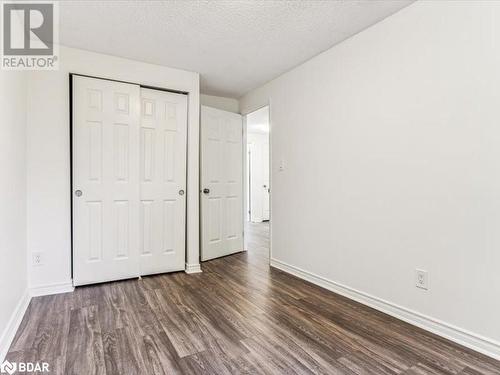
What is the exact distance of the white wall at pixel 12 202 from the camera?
69.4 inches

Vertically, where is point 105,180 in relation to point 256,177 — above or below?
below

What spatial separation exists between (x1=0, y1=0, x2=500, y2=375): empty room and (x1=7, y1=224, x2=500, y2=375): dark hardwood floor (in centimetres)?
1

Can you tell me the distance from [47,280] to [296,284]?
241 centimetres

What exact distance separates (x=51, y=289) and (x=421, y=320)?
316 centimetres

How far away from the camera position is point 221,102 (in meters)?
4.38

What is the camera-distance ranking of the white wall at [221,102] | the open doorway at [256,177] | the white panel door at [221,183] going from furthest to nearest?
the open doorway at [256,177] < the white wall at [221,102] < the white panel door at [221,183]

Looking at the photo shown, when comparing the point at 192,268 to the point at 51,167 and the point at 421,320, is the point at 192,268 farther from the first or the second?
the point at 421,320

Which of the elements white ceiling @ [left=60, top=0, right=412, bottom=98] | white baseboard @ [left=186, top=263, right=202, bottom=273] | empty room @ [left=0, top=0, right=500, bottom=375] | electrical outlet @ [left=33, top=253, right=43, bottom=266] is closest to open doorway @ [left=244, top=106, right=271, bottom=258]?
empty room @ [left=0, top=0, right=500, bottom=375]

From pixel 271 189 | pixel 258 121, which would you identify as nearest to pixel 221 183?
pixel 271 189

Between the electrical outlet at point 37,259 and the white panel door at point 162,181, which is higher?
the white panel door at point 162,181

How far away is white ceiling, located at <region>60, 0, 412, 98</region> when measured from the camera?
2.10 meters

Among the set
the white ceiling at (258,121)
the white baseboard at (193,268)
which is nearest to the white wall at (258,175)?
the white ceiling at (258,121)

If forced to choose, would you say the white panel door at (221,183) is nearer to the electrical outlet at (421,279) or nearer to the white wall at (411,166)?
the white wall at (411,166)

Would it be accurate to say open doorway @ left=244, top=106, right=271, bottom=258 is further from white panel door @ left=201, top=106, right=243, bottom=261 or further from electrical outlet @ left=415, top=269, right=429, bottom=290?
electrical outlet @ left=415, top=269, right=429, bottom=290
